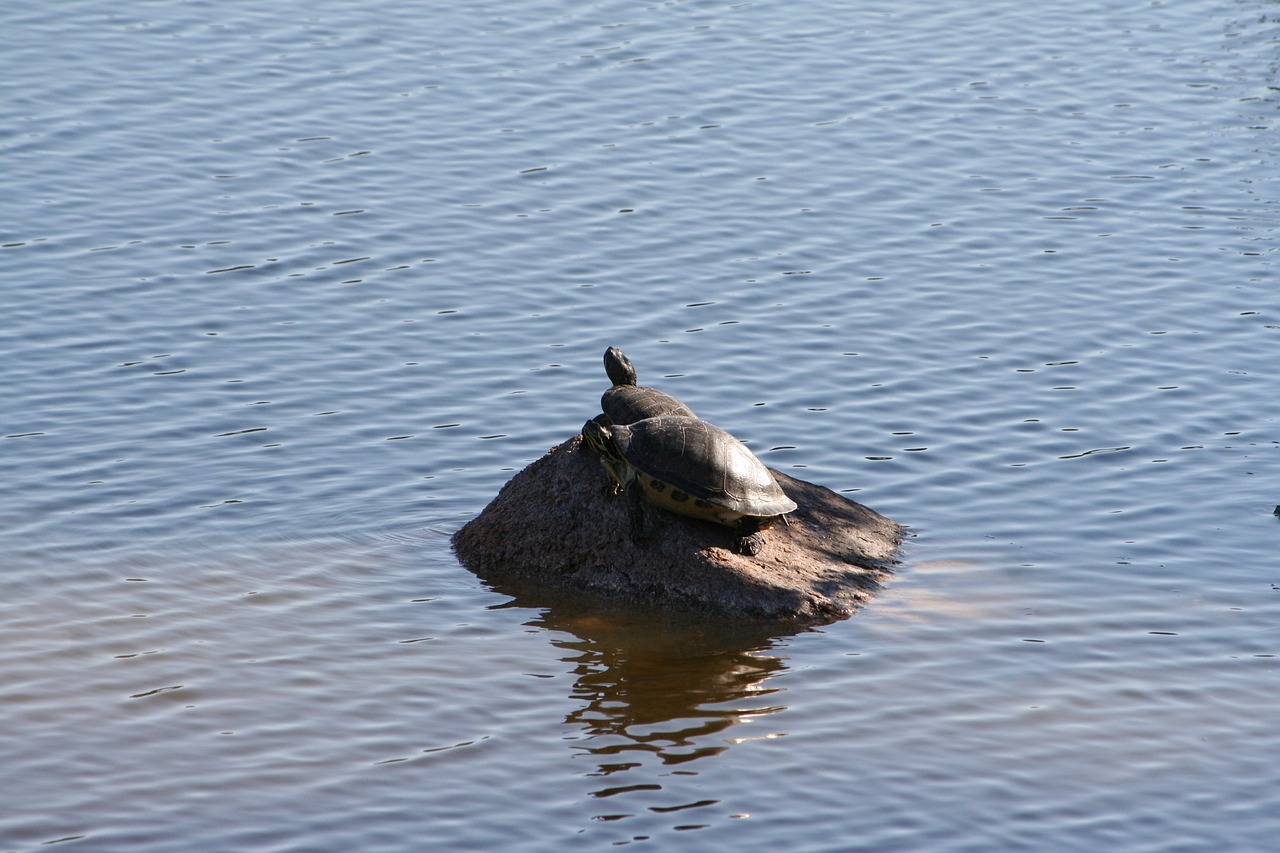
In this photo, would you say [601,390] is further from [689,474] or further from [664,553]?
[689,474]

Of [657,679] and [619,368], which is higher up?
[619,368]

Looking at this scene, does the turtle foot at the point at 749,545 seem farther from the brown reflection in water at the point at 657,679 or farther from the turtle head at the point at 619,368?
the turtle head at the point at 619,368

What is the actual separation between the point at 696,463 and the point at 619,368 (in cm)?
138

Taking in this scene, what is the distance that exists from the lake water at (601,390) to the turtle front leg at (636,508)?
0.62 metres

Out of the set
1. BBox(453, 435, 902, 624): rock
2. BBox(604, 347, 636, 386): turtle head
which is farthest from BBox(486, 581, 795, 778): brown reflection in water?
BBox(604, 347, 636, 386): turtle head

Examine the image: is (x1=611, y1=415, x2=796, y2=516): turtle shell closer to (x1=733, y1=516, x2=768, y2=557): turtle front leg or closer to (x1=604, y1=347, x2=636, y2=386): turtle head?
(x1=733, y1=516, x2=768, y2=557): turtle front leg

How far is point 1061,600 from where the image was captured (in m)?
10.3

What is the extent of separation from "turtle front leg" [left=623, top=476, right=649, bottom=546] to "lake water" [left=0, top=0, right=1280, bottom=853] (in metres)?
0.62

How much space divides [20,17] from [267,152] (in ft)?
24.1

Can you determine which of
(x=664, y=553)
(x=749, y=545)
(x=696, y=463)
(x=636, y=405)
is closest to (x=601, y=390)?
(x=636, y=405)

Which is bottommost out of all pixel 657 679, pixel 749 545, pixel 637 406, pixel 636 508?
pixel 657 679

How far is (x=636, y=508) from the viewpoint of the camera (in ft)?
31.4

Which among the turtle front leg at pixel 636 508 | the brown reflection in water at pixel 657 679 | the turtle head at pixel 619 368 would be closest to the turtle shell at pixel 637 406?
the turtle head at pixel 619 368

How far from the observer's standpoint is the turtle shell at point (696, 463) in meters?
9.35
